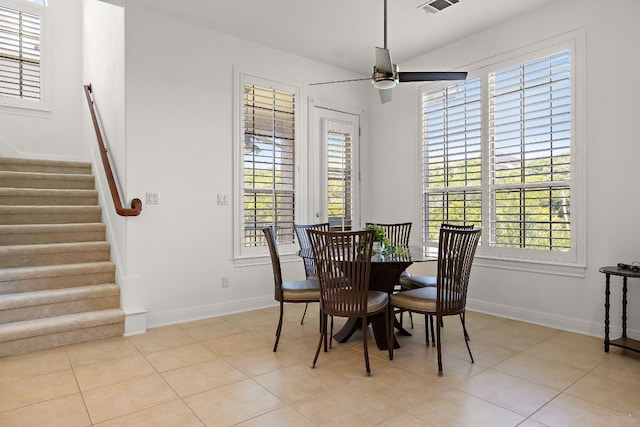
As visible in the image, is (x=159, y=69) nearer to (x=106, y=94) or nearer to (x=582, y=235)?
(x=106, y=94)

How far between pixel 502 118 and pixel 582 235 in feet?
4.66

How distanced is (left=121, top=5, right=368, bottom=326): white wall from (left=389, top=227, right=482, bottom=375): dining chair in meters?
2.21

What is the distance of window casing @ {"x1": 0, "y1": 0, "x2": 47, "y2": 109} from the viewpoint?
5656 mm

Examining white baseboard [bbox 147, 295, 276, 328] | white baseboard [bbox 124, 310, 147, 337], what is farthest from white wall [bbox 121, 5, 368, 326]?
white baseboard [bbox 124, 310, 147, 337]

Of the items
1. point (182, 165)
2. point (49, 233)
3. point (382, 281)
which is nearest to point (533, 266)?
point (382, 281)

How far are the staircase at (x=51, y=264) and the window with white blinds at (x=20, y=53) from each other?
1.49 m

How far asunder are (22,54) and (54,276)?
162 inches

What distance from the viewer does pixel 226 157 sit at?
14.4ft

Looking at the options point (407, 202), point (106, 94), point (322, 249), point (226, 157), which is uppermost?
→ point (106, 94)

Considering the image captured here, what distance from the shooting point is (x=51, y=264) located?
12.7ft

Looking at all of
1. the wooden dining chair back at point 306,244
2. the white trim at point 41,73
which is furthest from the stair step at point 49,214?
the wooden dining chair back at point 306,244

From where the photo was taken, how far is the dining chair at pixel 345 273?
2682 millimetres

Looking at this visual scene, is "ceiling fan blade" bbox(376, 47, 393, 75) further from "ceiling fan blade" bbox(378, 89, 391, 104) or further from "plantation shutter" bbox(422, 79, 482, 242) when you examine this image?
"plantation shutter" bbox(422, 79, 482, 242)

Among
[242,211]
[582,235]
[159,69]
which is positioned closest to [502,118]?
[582,235]
